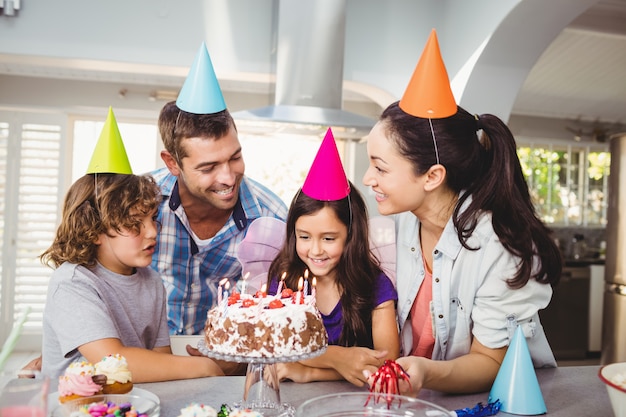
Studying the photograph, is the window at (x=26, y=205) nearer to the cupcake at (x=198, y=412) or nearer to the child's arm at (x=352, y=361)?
the child's arm at (x=352, y=361)

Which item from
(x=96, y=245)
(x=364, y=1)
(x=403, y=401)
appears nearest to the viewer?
(x=403, y=401)

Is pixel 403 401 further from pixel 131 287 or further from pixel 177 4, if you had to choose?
pixel 177 4

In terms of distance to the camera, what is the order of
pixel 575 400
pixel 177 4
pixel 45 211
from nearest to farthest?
pixel 575 400 < pixel 177 4 < pixel 45 211

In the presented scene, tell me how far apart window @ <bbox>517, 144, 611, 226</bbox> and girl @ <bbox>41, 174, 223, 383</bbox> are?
19.1 feet

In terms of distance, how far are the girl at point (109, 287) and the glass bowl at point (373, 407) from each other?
0.43 meters

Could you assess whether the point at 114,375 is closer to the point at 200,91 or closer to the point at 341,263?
the point at 341,263

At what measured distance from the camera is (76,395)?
114cm

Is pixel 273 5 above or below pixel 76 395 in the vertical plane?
above

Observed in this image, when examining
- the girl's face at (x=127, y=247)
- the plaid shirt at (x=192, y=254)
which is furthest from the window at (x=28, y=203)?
the girl's face at (x=127, y=247)

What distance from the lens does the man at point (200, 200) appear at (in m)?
1.93

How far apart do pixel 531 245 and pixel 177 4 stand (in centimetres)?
268

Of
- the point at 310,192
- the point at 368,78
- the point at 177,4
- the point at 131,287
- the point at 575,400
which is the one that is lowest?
the point at 575,400

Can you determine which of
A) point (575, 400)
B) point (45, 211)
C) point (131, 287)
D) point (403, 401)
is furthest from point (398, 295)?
point (45, 211)

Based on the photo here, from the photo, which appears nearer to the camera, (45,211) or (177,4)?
(177,4)
